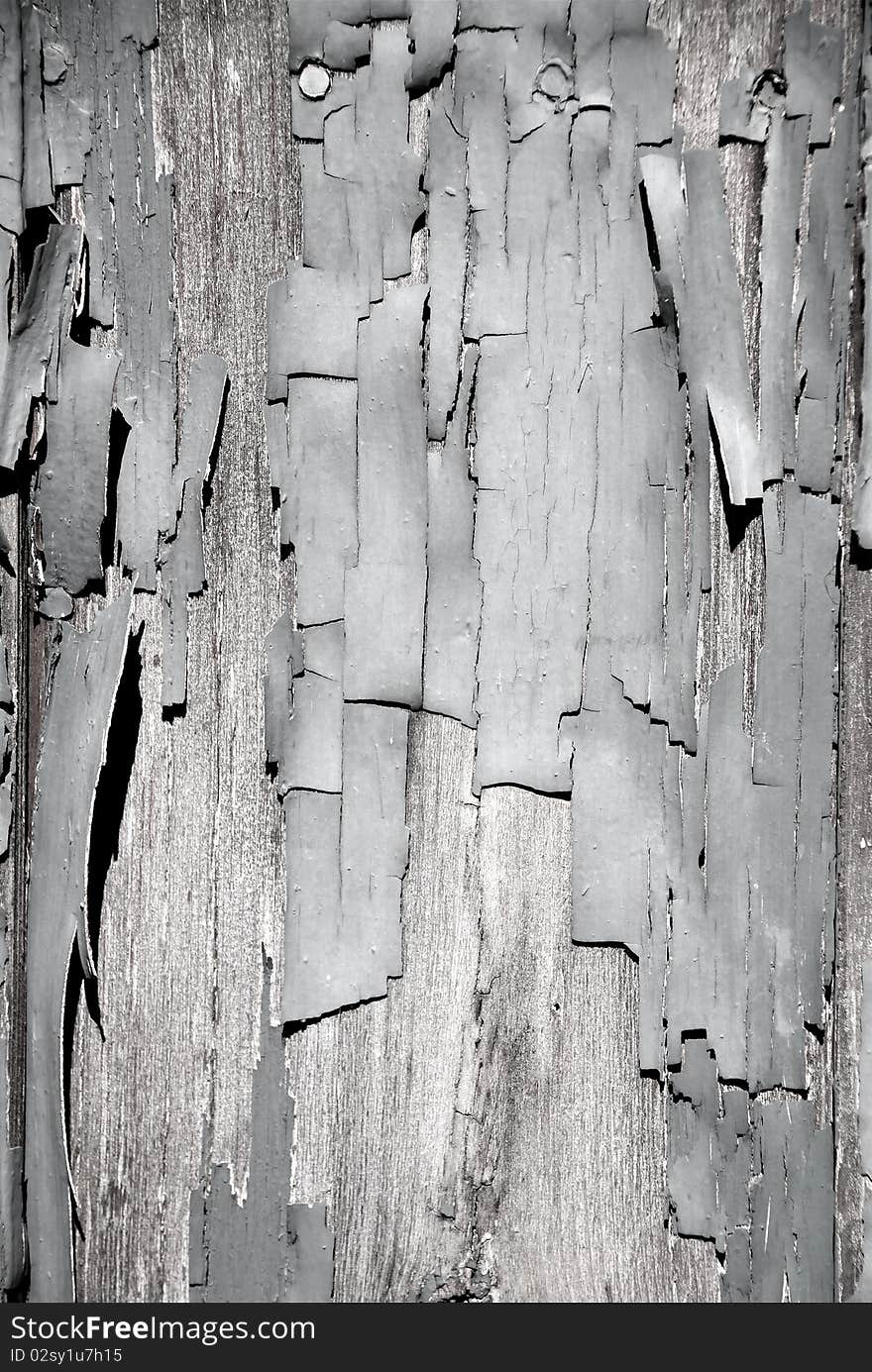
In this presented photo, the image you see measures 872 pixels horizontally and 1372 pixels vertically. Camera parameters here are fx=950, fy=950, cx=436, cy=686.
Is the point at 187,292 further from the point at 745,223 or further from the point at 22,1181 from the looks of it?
the point at 22,1181

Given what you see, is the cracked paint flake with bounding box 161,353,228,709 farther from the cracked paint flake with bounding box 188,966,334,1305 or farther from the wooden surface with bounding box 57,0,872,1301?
the cracked paint flake with bounding box 188,966,334,1305

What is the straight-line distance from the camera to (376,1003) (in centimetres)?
87

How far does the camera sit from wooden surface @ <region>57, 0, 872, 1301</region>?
87cm

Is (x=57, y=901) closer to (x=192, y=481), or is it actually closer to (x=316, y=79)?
(x=192, y=481)

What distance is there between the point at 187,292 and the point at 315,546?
26 cm

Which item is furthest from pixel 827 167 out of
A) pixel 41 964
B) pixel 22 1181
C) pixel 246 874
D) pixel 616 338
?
pixel 22 1181

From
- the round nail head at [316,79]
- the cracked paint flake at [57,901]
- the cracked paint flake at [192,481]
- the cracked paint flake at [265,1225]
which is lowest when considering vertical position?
the cracked paint flake at [265,1225]

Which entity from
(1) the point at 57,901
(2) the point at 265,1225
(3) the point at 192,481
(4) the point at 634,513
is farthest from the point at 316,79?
(2) the point at 265,1225

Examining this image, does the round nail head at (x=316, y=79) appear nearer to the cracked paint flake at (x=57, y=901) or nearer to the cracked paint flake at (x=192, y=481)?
the cracked paint flake at (x=192, y=481)

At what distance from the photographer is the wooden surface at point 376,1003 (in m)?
0.87

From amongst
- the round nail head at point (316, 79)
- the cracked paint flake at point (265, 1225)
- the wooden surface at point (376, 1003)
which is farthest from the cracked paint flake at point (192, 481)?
the cracked paint flake at point (265, 1225)

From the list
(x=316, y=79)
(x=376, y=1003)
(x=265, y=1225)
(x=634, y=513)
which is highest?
(x=316, y=79)

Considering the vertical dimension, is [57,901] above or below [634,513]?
below

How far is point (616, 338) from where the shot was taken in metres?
0.85
